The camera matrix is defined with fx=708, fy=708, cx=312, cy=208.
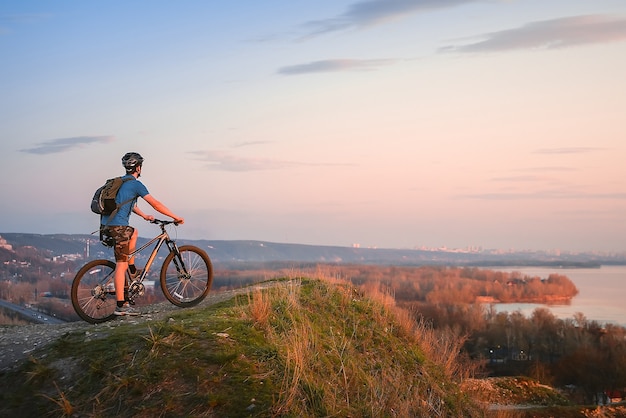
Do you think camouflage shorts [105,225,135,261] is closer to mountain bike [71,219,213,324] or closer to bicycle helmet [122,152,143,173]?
mountain bike [71,219,213,324]

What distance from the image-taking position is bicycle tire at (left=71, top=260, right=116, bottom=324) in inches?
462

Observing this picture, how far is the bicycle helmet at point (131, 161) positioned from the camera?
11547 mm

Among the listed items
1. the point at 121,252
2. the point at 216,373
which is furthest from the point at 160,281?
the point at 216,373

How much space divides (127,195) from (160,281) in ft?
5.78

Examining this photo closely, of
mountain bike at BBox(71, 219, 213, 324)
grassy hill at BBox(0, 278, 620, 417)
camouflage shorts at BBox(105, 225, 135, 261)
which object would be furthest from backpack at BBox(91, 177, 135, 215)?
grassy hill at BBox(0, 278, 620, 417)

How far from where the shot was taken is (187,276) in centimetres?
1288

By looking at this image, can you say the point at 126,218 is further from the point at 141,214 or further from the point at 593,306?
the point at 593,306

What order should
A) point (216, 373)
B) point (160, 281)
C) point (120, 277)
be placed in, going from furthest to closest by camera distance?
point (160, 281), point (120, 277), point (216, 373)

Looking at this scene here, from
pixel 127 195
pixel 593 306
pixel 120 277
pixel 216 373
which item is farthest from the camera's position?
pixel 593 306

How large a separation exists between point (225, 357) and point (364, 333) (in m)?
5.10

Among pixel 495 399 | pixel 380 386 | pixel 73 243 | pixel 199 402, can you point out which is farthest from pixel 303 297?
pixel 73 243

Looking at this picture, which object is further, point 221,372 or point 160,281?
point 160,281

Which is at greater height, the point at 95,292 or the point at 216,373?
the point at 95,292

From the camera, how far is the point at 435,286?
157750mm
